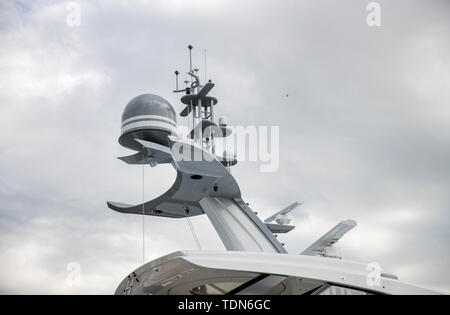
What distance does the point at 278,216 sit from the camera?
67.5 feet

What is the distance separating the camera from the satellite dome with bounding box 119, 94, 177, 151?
15.0m

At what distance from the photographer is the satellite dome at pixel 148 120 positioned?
15000mm

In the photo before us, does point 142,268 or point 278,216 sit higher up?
point 278,216

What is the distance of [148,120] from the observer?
1499 centimetres

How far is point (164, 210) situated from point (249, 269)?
11.3 metres
